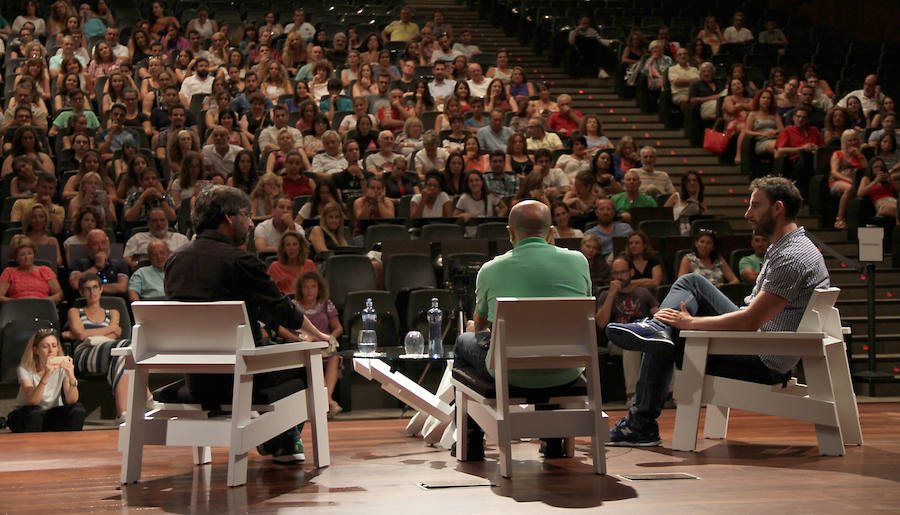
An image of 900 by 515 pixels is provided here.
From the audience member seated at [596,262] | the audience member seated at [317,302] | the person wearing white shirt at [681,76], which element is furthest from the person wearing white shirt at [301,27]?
the audience member seated at [317,302]

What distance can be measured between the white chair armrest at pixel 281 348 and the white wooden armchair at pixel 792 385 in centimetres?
136

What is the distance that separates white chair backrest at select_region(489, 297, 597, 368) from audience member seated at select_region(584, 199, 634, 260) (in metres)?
3.72

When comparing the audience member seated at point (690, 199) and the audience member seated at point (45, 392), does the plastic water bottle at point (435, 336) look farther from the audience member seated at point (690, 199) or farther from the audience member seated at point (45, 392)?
the audience member seated at point (690, 199)

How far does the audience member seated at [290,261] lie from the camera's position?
6.39 meters

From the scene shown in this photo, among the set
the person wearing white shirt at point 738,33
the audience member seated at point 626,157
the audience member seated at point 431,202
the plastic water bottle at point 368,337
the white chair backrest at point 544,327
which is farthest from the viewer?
the person wearing white shirt at point 738,33

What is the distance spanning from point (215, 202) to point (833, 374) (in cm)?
242

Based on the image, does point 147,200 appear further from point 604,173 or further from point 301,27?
point 301,27

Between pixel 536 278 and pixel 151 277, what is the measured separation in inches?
137

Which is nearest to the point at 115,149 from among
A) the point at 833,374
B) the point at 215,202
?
the point at 215,202

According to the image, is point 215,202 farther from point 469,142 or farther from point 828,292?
point 469,142

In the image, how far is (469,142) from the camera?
336 inches

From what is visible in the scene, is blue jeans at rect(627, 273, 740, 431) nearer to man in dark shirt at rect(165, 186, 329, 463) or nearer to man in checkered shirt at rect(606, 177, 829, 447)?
man in checkered shirt at rect(606, 177, 829, 447)

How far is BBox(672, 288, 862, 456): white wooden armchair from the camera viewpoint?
385 centimetres

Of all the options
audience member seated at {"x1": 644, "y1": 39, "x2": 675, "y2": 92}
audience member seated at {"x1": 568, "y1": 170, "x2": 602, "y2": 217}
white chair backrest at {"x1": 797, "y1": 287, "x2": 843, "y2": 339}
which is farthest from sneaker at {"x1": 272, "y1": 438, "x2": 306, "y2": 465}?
audience member seated at {"x1": 644, "y1": 39, "x2": 675, "y2": 92}
